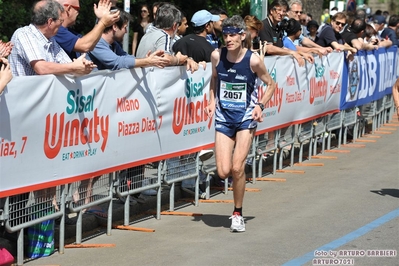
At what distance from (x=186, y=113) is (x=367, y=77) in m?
7.18

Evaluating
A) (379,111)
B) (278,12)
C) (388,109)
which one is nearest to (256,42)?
(278,12)

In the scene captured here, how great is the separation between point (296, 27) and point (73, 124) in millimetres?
6521

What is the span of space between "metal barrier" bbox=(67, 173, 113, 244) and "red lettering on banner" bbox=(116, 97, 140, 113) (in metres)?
0.66

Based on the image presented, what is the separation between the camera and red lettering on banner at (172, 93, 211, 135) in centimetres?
927

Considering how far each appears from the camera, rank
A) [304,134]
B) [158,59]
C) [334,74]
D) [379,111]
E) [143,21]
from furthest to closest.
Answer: [379,111] < [143,21] < [334,74] < [304,134] < [158,59]

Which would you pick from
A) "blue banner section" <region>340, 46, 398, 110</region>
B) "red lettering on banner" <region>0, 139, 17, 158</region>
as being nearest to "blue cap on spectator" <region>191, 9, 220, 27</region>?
"red lettering on banner" <region>0, 139, 17, 158</region>

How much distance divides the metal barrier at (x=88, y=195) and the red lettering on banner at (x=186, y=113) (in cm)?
126

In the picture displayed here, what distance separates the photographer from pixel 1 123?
663 cm

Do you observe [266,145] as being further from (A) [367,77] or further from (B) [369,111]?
(B) [369,111]

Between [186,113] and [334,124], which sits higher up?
[186,113]

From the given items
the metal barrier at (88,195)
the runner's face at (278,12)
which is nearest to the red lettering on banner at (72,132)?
the metal barrier at (88,195)

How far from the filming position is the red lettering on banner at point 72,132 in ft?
23.7

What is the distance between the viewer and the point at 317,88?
44.0 feet

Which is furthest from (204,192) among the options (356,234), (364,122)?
(364,122)
